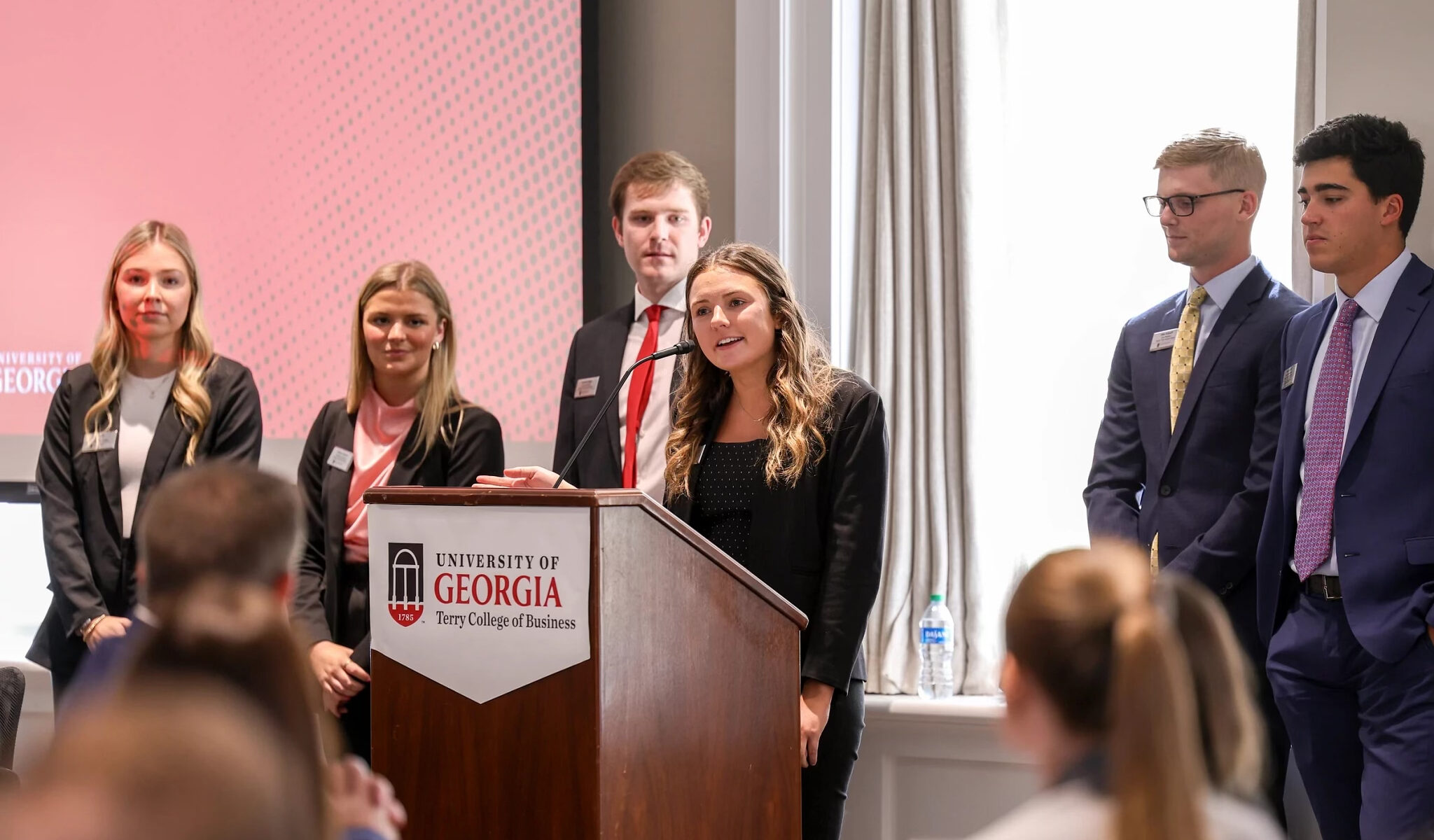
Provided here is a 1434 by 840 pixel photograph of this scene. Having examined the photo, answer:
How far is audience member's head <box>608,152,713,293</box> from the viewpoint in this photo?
3.87 metres

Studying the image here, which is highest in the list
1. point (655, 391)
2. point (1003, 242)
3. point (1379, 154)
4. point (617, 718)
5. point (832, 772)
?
point (1379, 154)

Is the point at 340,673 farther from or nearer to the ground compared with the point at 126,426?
nearer to the ground

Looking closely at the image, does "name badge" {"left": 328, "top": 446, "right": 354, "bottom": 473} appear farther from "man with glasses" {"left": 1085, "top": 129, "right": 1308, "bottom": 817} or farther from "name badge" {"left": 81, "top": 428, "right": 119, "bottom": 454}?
"man with glasses" {"left": 1085, "top": 129, "right": 1308, "bottom": 817}

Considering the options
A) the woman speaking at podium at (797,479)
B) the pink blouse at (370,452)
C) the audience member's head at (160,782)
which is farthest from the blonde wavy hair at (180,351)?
the audience member's head at (160,782)

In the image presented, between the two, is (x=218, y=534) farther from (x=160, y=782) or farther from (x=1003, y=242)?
(x=1003, y=242)

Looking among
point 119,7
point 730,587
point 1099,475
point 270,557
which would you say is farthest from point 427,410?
point 119,7

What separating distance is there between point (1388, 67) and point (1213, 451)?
3.40 feet

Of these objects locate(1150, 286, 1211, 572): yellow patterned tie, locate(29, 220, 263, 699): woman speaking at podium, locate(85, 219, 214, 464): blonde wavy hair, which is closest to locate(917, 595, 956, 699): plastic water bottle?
locate(1150, 286, 1211, 572): yellow patterned tie

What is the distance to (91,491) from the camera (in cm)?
389

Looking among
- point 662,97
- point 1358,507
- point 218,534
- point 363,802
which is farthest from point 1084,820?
point 662,97

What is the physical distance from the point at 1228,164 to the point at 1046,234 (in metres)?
0.87

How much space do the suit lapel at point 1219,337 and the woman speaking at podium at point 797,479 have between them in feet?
2.58

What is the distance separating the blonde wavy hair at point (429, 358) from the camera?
367cm

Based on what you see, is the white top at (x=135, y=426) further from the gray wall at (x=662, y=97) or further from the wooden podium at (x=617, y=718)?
the wooden podium at (x=617, y=718)
